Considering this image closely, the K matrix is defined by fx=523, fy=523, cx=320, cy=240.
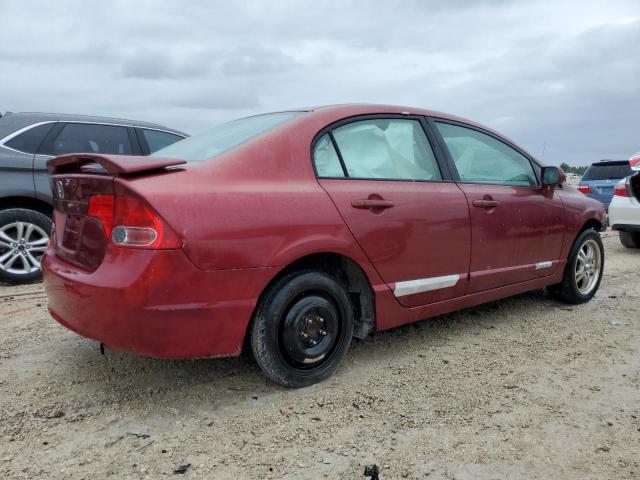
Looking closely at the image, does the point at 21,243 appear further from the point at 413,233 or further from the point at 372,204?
the point at 413,233

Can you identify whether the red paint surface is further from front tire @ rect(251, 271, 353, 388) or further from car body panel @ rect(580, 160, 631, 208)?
car body panel @ rect(580, 160, 631, 208)

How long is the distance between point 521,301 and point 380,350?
1.93m

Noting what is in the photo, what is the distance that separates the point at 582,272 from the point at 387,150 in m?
2.52

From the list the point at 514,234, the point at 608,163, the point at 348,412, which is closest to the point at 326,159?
the point at 348,412

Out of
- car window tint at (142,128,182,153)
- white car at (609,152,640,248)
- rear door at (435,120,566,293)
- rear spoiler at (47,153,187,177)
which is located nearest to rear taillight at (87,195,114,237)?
rear spoiler at (47,153,187,177)

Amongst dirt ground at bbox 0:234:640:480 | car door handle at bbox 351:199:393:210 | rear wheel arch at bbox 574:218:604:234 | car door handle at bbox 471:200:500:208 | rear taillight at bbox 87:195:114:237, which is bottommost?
dirt ground at bbox 0:234:640:480

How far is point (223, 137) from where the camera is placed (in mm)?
3012

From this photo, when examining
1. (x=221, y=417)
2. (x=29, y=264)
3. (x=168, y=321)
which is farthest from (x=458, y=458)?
(x=29, y=264)

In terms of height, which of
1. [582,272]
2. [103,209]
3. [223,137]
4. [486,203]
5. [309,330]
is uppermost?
[223,137]

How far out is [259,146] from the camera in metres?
2.61

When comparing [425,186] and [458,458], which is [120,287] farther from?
[425,186]

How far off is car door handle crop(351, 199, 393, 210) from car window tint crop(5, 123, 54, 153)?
12.4ft

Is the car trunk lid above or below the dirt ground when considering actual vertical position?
above

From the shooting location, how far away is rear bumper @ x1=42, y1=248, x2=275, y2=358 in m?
2.20
